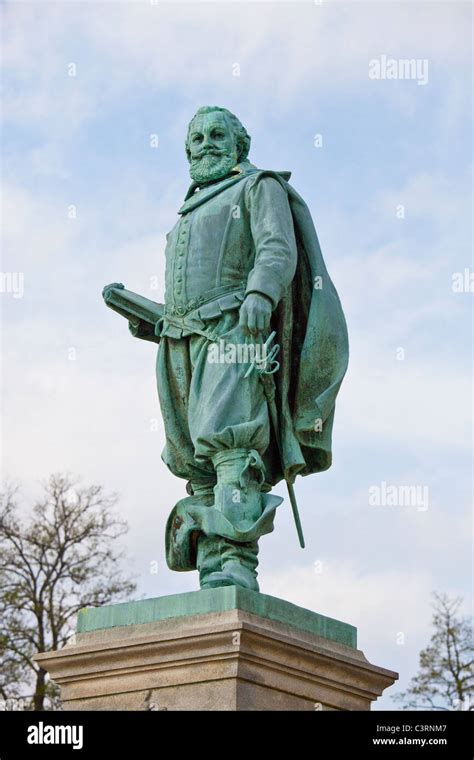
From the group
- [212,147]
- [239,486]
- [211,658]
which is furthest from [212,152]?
[211,658]

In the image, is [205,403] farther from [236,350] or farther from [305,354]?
[305,354]

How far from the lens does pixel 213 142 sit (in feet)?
30.7

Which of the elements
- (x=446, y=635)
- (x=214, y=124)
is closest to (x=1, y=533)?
(x=446, y=635)

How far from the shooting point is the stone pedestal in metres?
7.64

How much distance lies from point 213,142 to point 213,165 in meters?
0.15

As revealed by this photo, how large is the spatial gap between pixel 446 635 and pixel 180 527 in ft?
53.0

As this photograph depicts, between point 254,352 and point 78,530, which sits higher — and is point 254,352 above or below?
below

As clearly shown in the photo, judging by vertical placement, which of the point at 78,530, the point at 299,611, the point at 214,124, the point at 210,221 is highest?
the point at 78,530

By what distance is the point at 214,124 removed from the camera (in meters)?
9.31

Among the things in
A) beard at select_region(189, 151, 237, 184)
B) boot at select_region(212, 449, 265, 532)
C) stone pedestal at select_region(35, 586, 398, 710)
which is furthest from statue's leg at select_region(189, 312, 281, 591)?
beard at select_region(189, 151, 237, 184)

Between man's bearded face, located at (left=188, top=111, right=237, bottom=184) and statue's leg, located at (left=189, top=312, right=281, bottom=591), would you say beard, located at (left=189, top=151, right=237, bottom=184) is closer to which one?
man's bearded face, located at (left=188, top=111, right=237, bottom=184)

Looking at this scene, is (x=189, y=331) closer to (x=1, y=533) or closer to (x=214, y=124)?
(x=214, y=124)
